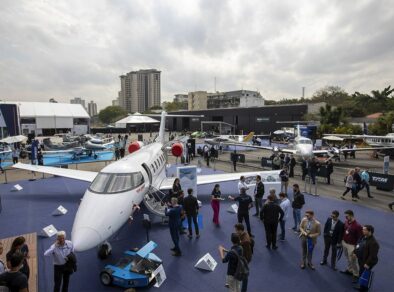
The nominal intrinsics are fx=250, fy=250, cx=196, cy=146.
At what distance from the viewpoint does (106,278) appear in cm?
619

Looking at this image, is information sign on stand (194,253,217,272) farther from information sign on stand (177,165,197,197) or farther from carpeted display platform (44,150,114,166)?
carpeted display platform (44,150,114,166)

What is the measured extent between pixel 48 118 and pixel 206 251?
62.7 meters

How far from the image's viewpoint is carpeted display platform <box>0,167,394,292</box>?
20.8 feet

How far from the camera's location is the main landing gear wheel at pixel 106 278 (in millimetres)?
6154

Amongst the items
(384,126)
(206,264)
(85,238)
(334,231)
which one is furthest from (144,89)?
(334,231)

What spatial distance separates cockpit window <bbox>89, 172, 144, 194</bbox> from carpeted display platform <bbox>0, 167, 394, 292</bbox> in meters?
1.83

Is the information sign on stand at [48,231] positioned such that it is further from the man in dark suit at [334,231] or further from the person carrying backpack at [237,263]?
the man in dark suit at [334,231]

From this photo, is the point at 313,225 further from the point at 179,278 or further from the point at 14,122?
the point at 14,122

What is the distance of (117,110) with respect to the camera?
120938 mm

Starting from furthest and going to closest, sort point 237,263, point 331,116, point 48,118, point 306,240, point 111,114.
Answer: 1. point 111,114
2. point 48,118
3. point 331,116
4. point 306,240
5. point 237,263

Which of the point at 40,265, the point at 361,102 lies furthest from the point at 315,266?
the point at 361,102

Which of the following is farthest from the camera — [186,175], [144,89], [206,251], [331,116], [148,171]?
[144,89]

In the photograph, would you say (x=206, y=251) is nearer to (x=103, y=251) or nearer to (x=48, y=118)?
(x=103, y=251)

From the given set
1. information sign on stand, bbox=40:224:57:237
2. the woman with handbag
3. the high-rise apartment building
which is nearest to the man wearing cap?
the woman with handbag
